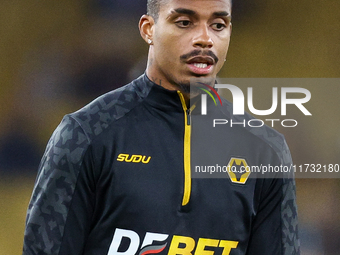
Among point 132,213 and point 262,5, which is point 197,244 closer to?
point 132,213

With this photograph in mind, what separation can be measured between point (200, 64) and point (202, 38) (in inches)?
2.4

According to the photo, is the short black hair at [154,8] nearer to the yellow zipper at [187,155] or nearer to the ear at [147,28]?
the ear at [147,28]

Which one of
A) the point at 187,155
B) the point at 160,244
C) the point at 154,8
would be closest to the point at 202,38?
the point at 154,8

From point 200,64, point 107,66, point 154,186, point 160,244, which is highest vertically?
point 107,66

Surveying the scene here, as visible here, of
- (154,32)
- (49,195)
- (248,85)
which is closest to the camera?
(49,195)

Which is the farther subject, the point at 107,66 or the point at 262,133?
the point at 107,66

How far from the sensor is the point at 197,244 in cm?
115

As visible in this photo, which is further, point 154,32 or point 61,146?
point 154,32

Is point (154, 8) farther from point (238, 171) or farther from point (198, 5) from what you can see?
point (238, 171)

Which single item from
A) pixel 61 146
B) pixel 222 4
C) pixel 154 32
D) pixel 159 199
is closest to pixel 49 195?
pixel 61 146

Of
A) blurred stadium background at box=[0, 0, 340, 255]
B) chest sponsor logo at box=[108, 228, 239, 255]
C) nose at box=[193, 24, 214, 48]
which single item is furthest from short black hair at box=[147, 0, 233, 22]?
blurred stadium background at box=[0, 0, 340, 255]

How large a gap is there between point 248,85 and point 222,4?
193 centimetres

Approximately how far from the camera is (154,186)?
3.71 ft

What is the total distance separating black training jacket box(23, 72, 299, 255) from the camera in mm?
1098
